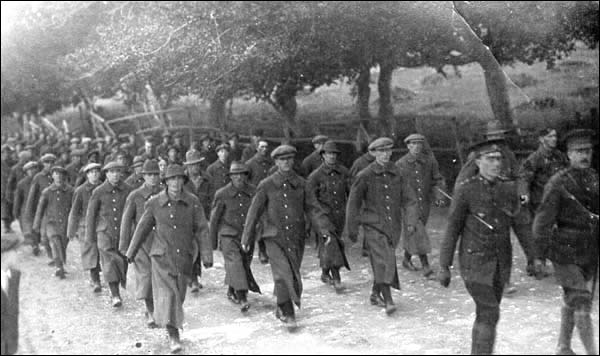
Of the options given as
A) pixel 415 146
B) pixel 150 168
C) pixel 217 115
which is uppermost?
pixel 217 115

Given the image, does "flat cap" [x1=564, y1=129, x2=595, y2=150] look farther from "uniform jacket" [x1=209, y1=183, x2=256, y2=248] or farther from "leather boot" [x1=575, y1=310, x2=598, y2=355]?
"uniform jacket" [x1=209, y1=183, x2=256, y2=248]

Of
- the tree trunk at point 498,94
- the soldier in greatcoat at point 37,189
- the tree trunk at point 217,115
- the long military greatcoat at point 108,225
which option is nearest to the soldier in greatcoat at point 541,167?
the long military greatcoat at point 108,225

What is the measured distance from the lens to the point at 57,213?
1146 centimetres

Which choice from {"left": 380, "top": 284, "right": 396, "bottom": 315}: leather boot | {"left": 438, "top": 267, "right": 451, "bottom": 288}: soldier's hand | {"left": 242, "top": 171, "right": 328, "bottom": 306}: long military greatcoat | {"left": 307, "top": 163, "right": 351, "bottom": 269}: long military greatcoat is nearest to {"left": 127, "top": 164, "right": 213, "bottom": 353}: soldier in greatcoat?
{"left": 242, "top": 171, "right": 328, "bottom": 306}: long military greatcoat

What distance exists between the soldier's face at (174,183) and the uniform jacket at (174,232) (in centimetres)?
10

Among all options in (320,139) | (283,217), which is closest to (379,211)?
(283,217)

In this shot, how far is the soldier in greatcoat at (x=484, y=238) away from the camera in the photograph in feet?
19.3

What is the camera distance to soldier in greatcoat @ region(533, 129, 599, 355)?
20.2 feet

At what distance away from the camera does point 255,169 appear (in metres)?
12.4

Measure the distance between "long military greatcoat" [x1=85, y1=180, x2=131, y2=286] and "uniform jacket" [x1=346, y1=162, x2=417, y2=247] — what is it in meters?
3.18

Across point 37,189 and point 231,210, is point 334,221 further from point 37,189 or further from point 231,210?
point 37,189

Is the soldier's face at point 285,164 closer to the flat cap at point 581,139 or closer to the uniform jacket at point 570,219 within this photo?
the uniform jacket at point 570,219

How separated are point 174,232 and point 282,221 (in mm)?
1234

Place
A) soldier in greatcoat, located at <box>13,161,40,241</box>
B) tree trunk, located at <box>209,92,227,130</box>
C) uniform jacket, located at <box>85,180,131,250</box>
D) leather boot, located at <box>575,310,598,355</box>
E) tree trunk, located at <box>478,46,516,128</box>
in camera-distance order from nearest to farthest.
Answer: leather boot, located at <box>575,310,598,355</box>
uniform jacket, located at <box>85,180,131,250</box>
soldier in greatcoat, located at <box>13,161,40,241</box>
tree trunk, located at <box>478,46,516,128</box>
tree trunk, located at <box>209,92,227,130</box>
